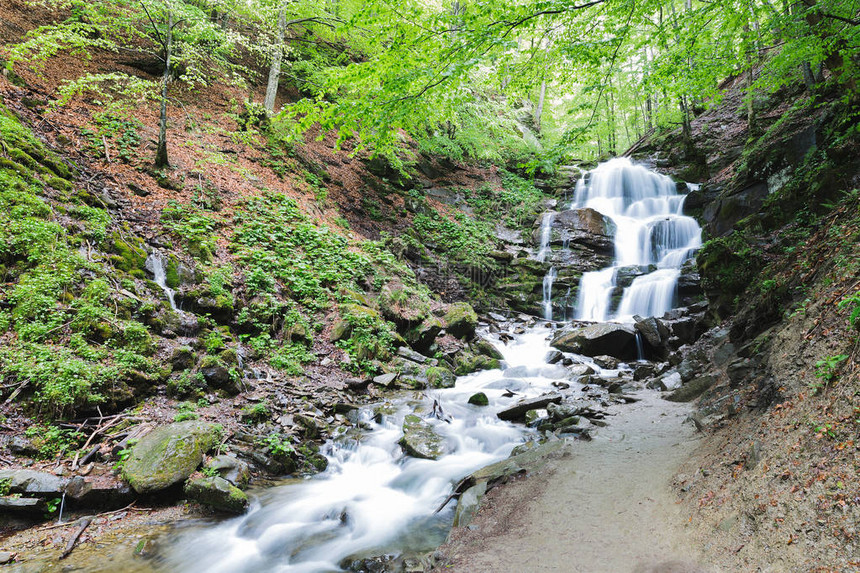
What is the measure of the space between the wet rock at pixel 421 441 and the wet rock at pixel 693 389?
12.9ft

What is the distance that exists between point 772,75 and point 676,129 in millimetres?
15900

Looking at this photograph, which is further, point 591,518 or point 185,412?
point 185,412

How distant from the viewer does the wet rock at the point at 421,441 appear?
19.6ft

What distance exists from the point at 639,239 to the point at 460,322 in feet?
32.2

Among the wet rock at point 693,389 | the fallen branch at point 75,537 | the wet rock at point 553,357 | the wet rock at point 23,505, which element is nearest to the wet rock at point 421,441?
the fallen branch at point 75,537

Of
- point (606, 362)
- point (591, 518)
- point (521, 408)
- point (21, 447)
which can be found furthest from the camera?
point (606, 362)


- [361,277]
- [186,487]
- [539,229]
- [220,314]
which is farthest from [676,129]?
[186,487]

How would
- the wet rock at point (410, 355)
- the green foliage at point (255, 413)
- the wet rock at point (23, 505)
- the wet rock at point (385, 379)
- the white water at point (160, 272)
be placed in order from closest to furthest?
the wet rock at point (23, 505), the green foliage at point (255, 413), the white water at point (160, 272), the wet rock at point (385, 379), the wet rock at point (410, 355)

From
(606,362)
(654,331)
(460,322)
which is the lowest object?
(606,362)

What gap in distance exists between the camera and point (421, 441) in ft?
Answer: 20.3

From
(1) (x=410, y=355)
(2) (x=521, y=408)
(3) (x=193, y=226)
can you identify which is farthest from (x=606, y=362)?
(3) (x=193, y=226)

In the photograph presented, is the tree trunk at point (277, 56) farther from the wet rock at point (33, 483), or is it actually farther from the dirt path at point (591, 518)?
the dirt path at point (591, 518)

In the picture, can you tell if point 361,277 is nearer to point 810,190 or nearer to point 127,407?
point 127,407

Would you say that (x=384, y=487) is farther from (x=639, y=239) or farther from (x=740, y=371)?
(x=639, y=239)
